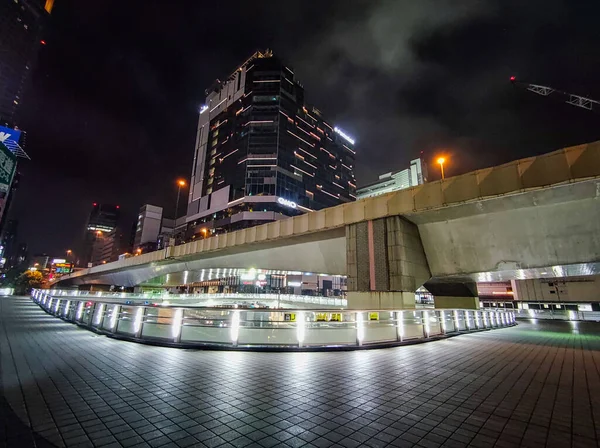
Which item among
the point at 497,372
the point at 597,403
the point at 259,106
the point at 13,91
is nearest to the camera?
the point at 597,403

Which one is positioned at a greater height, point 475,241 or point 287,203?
point 287,203

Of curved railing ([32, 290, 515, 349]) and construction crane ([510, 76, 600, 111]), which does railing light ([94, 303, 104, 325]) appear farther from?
construction crane ([510, 76, 600, 111])

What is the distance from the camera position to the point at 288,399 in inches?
203

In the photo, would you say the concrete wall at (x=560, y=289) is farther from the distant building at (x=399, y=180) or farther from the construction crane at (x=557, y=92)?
the distant building at (x=399, y=180)

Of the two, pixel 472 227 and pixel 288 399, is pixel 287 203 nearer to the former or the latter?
pixel 472 227

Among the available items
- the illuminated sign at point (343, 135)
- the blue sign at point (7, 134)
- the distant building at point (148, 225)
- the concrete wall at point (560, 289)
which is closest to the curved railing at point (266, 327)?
the blue sign at point (7, 134)

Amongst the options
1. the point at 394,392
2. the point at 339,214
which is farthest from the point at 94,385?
the point at 339,214

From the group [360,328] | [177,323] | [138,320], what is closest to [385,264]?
[360,328]

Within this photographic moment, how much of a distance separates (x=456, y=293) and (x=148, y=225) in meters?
172

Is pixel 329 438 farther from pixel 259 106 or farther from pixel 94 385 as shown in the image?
pixel 259 106

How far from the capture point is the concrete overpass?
513 inches

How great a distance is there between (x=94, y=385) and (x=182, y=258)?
108 ft

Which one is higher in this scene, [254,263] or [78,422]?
[254,263]

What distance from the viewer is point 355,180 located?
134 metres
